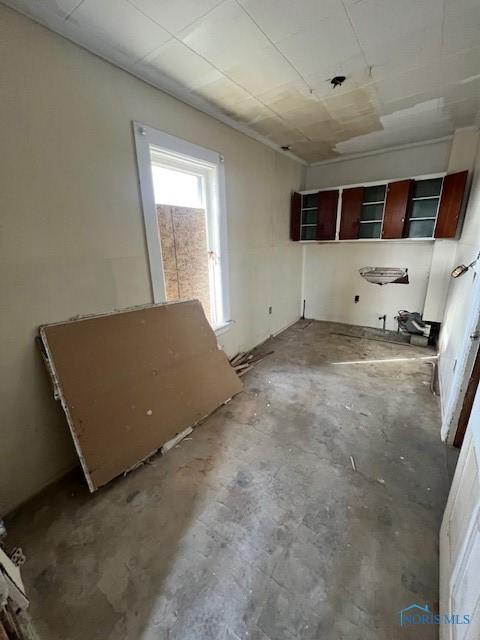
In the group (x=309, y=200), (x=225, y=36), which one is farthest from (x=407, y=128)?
(x=225, y=36)

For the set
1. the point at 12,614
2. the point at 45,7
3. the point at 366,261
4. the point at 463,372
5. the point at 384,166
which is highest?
the point at 45,7

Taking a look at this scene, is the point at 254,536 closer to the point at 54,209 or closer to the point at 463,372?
the point at 463,372

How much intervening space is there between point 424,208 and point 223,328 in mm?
3092

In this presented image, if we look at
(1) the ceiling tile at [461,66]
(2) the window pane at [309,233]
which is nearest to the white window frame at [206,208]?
(1) the ceiling tile at [461,66]

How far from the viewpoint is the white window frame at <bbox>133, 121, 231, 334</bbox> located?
198 cm

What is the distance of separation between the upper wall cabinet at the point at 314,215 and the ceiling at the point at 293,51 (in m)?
1.30

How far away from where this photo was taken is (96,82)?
1665mm

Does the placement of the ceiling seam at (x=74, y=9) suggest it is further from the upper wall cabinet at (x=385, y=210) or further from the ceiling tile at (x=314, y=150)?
the upper wall cabinet at (x=385, y=210)

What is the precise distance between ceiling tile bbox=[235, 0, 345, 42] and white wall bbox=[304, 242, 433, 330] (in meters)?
3.17

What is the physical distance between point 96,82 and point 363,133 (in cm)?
287

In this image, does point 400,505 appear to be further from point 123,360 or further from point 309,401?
point 123,360

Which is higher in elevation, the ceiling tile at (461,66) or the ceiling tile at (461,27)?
the ceiling tile at (461,66)

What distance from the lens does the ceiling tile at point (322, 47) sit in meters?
1.50

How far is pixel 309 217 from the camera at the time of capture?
425cm
